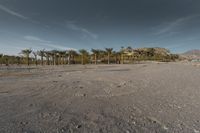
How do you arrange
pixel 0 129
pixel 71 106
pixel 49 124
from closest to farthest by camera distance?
pixel 0 129 → pixel 49 124 → pixel 71 106

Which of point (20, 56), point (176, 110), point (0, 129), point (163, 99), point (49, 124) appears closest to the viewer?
point (0, 129)

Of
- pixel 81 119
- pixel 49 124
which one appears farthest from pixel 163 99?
pixel 49 124

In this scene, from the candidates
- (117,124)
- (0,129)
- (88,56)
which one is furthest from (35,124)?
(88,56)

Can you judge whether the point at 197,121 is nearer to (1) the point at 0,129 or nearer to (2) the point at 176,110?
(2) the point at 176,110

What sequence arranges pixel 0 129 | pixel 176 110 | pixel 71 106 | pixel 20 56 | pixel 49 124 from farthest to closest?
pixel 20 56, pixel 71 106, pixel 176 110, pixel 49 124, pixel 0 129

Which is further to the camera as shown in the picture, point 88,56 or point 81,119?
point 88,56

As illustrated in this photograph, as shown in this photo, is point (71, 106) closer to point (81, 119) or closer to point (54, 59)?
point (81, 119)

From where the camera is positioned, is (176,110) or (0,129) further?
(176,110)

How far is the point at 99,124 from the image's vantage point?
3.35 metres

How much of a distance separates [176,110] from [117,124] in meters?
2.04

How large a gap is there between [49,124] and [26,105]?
186 centimetres

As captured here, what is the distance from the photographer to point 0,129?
3.06 metres

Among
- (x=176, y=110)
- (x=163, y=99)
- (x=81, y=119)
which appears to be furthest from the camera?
(x=163, y=99)

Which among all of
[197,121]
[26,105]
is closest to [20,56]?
[26,105]
